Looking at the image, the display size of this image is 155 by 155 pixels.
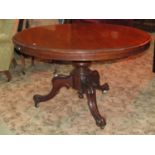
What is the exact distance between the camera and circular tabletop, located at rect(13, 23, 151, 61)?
1787mm

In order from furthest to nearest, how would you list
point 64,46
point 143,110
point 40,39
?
point 143,110, point 40,39, point 64,46

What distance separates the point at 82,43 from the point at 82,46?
0.08 metres

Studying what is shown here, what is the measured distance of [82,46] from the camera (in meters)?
1.86

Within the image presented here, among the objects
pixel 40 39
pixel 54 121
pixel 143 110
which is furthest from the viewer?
pixel 143 110

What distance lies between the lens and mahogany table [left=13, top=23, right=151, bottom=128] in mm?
1795

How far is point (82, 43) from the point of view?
76.2 inches

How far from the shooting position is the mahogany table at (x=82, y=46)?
1.79 meters

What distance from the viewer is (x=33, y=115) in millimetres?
2354

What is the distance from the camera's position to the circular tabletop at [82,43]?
70.4 inches
